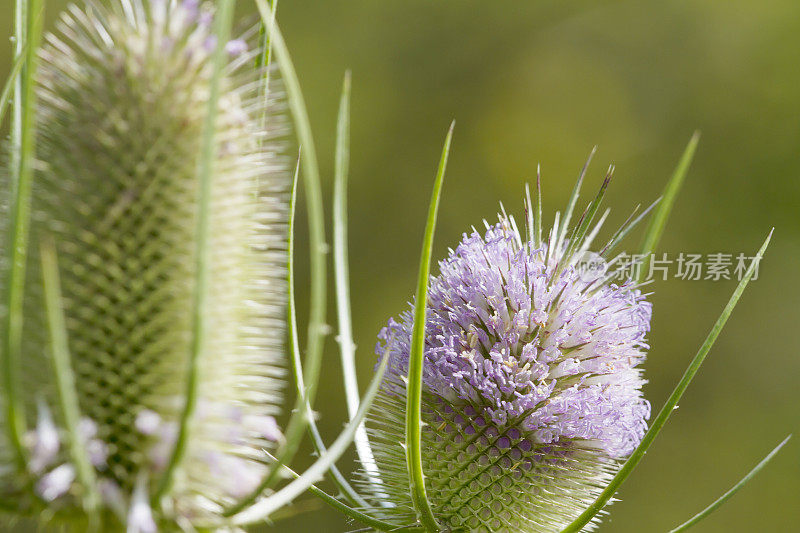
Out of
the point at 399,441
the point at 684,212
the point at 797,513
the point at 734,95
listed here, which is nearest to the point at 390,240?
the point at 684,212

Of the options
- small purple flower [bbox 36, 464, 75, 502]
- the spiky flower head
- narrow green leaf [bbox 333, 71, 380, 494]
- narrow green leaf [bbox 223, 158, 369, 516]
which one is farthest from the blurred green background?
small purple flower [bbox 36, 464, 75, 502]

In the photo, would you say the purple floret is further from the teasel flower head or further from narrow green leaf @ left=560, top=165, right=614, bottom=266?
the teasel flower head

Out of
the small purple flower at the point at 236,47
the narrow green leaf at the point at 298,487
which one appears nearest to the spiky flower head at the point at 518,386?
the narrow green leaf at the point at 298,487

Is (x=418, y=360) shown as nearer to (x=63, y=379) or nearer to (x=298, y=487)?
(x=298, y=487)

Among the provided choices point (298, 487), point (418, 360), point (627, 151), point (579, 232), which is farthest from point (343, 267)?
point (627, 151)

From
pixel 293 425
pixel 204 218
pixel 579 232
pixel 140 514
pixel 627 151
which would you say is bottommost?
A: pixel 140 514

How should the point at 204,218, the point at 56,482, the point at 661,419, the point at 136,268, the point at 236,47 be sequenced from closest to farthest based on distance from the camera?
the point at 204,218
the point at 56,482
the point at 136,268
the point at 236,47
the point at 661,419
